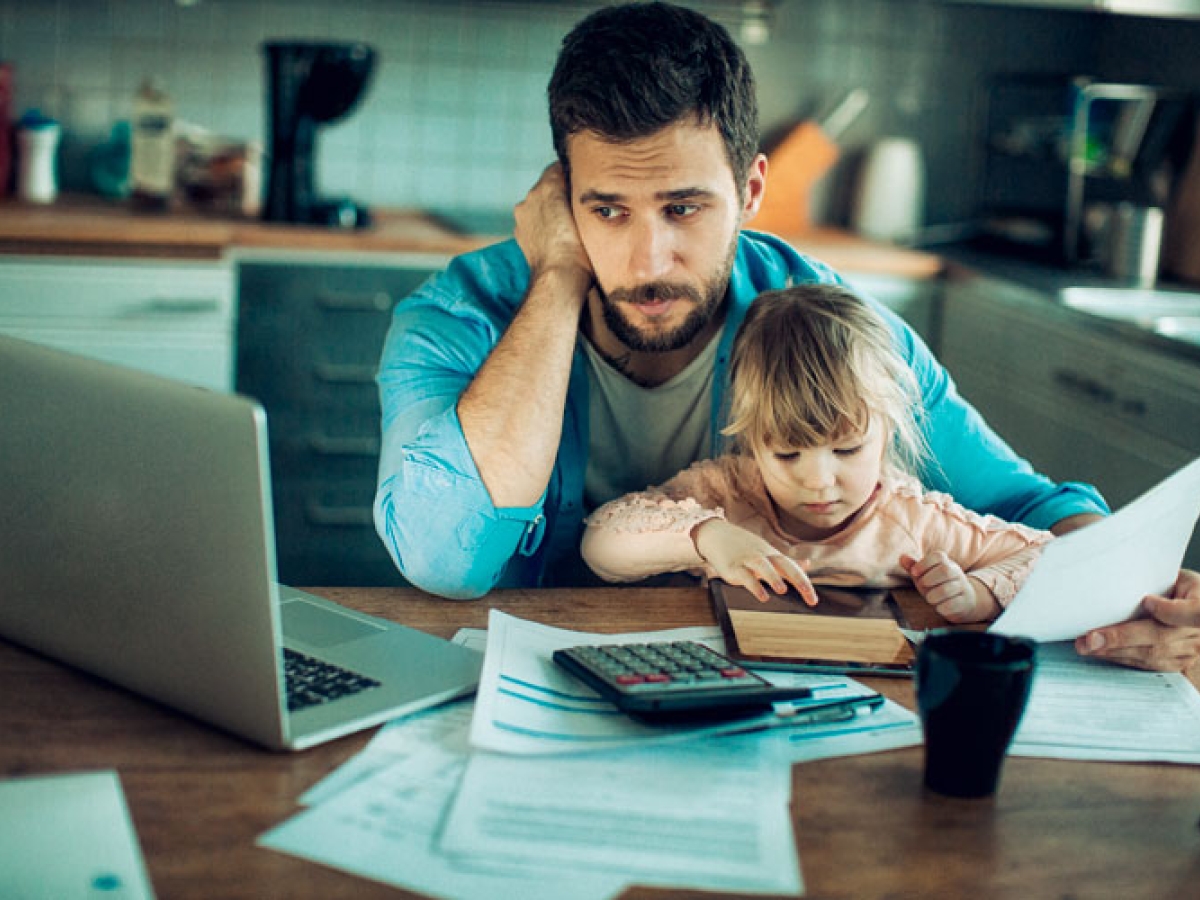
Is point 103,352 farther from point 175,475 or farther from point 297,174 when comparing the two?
point 175,475

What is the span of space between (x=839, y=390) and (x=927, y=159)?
8.42ft

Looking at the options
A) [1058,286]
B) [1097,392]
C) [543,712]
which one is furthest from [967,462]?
[1058,286]

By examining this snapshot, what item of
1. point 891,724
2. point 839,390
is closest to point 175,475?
point 891,724

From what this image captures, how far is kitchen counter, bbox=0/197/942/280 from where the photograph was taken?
2.92 m

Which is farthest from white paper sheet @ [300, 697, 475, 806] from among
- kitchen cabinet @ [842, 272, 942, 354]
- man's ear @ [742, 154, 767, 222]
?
kitchen cabinet @ [842, 272, 942, 354]

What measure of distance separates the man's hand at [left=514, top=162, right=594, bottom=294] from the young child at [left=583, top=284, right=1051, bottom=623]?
0.80 ft

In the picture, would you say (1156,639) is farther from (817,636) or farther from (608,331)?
(608,331)

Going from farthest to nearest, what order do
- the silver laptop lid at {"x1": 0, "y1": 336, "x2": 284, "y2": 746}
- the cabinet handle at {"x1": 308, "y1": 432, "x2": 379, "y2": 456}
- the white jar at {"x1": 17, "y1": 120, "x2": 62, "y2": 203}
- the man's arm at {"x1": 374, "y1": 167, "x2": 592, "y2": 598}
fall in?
1. the white jar at {"x1": 17, "y1": 120, "x2": 62, "y2": 203}
2. the cabinet handle at {"x1": 308, "y1": 432, "x2": 379, "y2": 456}
3. the man's arm at {"x1": 374, "y1": 167, "x2": 592, "y2": 598}
4. the silver laptop lid at {"x1": 0, "y1": 336, "x2": 284, "y2": 746}

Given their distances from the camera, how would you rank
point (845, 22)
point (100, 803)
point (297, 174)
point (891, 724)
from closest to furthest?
point (100, 803)
point (891, 724)
point (297, 174)
point (845, 22)

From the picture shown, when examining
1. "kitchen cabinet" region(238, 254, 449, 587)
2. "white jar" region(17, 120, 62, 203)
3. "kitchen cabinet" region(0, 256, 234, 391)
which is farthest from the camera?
"white jar" region(17, 120, 62, 203)

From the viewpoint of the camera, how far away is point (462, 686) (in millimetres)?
1100

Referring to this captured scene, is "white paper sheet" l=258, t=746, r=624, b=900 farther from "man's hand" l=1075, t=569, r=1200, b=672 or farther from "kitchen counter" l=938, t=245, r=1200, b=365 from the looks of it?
→ "kitchen counter" l=938, t=245, r=1200, b=365

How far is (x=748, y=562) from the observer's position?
1370 mm

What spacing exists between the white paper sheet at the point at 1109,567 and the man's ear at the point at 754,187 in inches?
30.4
